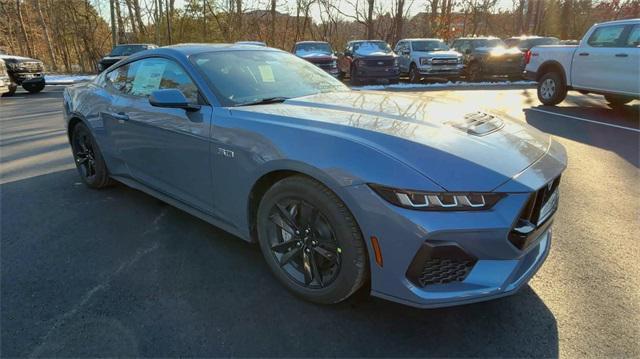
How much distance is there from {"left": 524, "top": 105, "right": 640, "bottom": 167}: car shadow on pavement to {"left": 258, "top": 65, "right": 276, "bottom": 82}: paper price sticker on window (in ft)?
15.9

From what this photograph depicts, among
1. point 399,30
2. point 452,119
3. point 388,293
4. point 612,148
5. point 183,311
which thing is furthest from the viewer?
point 399,30

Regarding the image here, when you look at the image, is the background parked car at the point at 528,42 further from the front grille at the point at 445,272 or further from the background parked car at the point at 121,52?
the front grille at the point at 445,272

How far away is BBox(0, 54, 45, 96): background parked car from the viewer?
44.0ft

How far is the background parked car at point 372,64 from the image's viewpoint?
50.5 feet

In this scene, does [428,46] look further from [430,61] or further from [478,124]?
[478,124]

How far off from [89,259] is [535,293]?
3.08 m

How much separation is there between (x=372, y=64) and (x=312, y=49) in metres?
2.59

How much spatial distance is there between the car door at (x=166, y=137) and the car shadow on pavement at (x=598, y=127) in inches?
213

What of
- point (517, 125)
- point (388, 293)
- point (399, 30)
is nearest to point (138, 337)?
point (388, 293)

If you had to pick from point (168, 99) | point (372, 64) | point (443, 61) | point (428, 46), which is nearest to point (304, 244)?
point (168, 99)

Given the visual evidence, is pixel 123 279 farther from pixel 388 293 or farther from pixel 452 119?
pixel 452 119

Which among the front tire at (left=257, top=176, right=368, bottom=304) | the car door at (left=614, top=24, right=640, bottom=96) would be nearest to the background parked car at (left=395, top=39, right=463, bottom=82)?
the car door at (left=614, top=24, right=640, bottom=96)

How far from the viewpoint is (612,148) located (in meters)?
5.89

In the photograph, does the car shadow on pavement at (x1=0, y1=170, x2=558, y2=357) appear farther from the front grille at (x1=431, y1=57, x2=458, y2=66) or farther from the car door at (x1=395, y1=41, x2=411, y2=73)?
the car door at (x1=395, y1=41, x2=411, y2=73)
